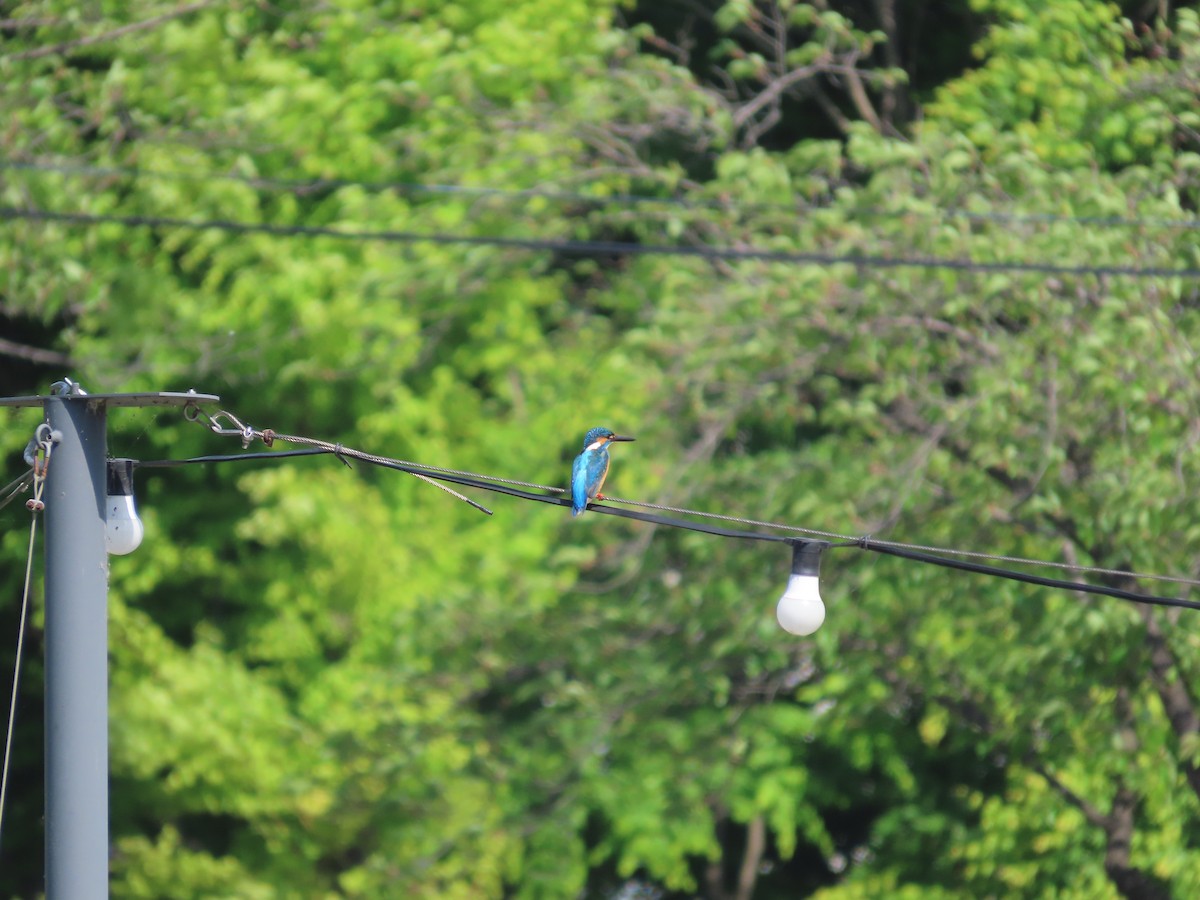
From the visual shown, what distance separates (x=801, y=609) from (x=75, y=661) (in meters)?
2.36

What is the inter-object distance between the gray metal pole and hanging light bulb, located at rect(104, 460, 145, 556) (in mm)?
58

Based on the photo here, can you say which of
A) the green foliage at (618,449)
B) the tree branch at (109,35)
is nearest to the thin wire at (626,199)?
the green foliage at (618,449)

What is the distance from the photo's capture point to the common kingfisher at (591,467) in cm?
654

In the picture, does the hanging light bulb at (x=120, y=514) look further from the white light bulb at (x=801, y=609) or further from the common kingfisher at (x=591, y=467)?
the white light bulb at (x=801, y=609)

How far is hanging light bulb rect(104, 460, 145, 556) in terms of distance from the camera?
5.30m

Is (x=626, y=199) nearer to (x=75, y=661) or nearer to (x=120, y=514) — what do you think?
(x=120, y=514)

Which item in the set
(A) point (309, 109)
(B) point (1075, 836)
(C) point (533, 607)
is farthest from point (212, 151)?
(B) point (1075, 836)

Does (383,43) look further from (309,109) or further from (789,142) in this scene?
(789,142)

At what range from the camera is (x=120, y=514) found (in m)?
5.32

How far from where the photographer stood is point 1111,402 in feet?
28.7

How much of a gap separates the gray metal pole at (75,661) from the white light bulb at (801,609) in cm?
223

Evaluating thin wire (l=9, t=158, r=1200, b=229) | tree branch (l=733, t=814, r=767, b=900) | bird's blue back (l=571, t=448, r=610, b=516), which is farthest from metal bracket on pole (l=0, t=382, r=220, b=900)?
tree branch (l=733, t=814, r=767, b=900)

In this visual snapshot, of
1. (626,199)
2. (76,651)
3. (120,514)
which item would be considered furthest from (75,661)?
(626,199)

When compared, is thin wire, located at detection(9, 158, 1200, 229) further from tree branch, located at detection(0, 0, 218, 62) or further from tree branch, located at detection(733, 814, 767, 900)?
tree branch, located at detection(733, 814, 767, 900)
